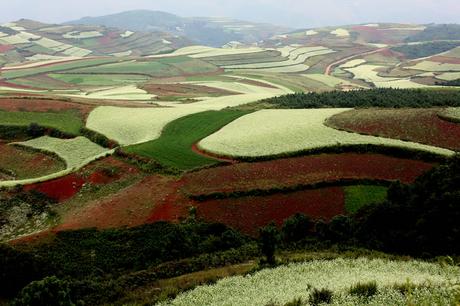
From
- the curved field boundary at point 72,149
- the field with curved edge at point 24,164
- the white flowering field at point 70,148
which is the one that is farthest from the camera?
the white flowering field at point 70,148

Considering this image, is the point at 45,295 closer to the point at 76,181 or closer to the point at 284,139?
the point at 76,181

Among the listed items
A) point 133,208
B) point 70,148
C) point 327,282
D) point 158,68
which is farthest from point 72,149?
point 158,68

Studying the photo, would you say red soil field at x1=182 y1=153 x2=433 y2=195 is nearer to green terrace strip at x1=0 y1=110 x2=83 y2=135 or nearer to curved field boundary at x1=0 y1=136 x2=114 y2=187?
curved field boundary at x1=0 y1=136 x2=114 y2=187

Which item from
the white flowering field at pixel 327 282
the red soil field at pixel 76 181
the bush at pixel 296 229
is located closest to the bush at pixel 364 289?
the white flowering field at pixel 327 282

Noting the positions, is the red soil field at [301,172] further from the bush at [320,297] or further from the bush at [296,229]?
the bush at [320,297]

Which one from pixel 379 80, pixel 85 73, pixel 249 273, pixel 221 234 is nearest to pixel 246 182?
pixel 221 234

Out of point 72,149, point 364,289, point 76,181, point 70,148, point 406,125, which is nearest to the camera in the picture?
point 364,289

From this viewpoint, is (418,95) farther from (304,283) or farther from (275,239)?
(304,283)
